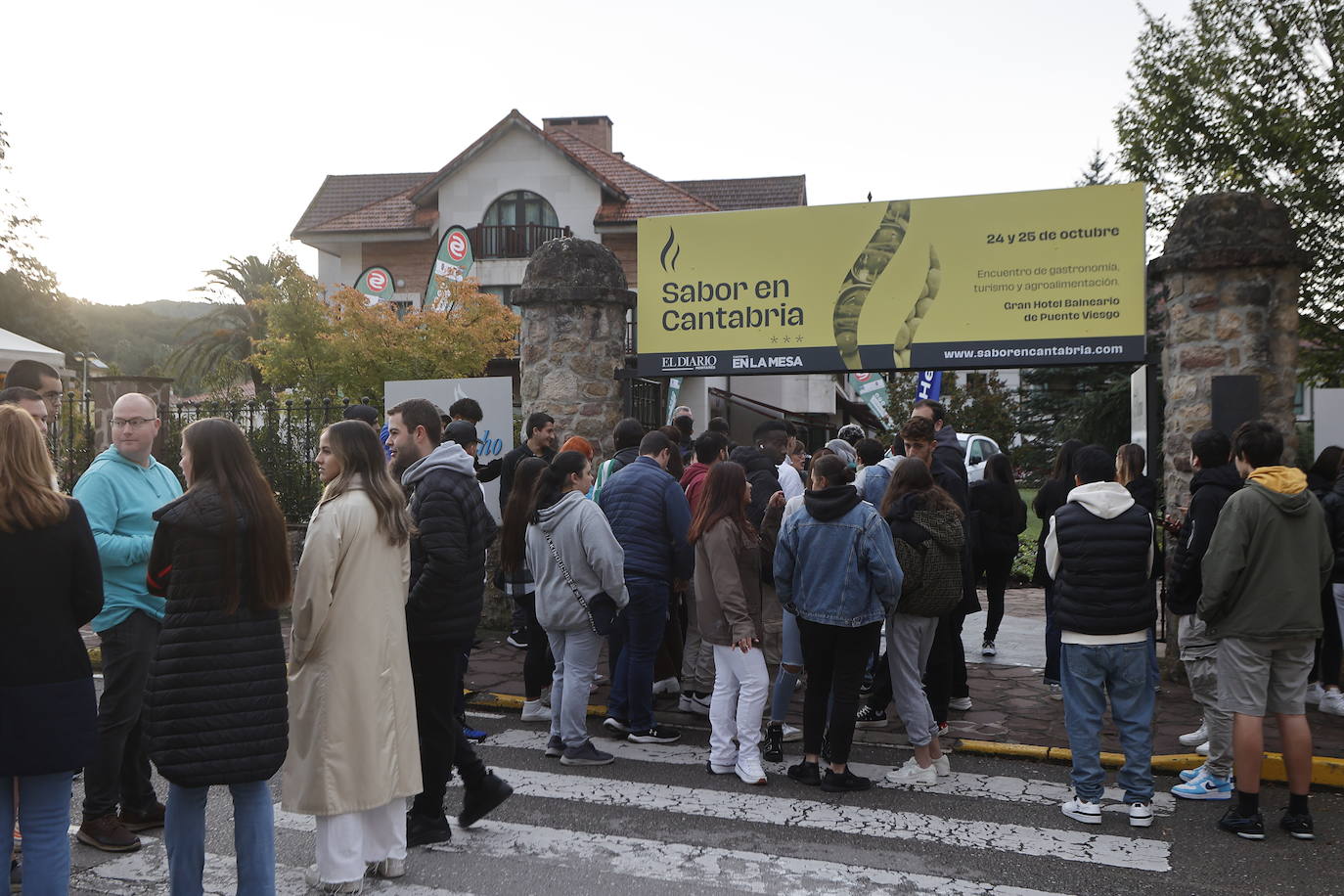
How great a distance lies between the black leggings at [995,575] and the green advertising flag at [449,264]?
56.1 feet

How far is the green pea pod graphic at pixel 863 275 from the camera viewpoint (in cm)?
882

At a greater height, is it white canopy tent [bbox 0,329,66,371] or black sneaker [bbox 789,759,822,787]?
white canopy tent [bbox 0,329,66,371]

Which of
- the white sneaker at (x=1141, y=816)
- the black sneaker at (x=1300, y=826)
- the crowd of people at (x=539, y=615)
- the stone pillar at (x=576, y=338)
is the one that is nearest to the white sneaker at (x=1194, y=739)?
the crowd of people at (x=539, y=615)

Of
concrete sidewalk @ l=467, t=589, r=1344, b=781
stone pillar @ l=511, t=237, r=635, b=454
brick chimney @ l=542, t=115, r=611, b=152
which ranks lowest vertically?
concrete sidewalk @ l=467, t=589, r=1344, b=781

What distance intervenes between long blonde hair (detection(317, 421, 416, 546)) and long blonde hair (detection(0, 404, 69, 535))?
947 mm

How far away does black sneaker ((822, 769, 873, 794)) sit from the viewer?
5629 mm

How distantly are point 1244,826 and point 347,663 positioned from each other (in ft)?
13.9

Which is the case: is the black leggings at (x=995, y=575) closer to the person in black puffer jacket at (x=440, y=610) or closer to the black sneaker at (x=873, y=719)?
the black sneaker at (x=873, y=719)

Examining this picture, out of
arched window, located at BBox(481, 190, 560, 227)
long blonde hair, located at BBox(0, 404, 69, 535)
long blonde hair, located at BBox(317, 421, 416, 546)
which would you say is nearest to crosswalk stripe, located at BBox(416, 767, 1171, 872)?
long blonde hair, located at BBox(317, 421, 416, 546)

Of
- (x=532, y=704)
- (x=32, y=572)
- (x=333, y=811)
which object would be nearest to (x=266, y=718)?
(x=333, y=811)

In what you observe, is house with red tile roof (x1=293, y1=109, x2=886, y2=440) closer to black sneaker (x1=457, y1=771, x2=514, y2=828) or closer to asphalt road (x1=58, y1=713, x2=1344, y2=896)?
asphalt road (x1=58, y1=713, x2=1344, y2=896)

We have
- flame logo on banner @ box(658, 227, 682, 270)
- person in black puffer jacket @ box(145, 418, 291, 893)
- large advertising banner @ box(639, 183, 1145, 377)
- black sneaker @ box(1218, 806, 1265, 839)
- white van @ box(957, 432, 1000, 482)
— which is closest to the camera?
person in black puffer jacket @ box(145, 418, 291, 893)

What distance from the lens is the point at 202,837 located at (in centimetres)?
382

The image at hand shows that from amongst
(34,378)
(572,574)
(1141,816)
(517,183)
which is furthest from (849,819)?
(517,183)
